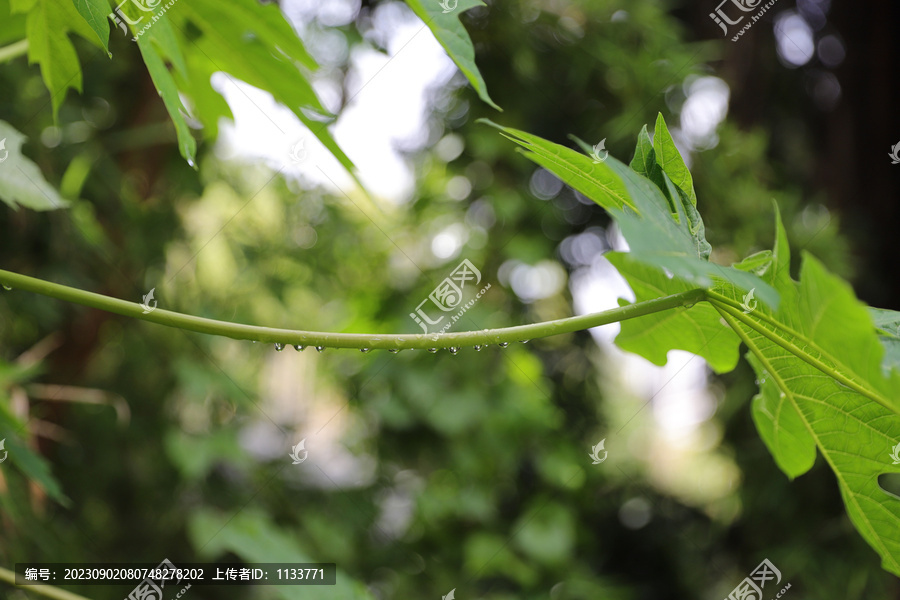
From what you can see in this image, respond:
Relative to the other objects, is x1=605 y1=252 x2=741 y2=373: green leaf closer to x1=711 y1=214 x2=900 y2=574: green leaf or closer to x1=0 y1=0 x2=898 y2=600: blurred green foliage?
x1=711 y1=214 x2=900 y2=574: green leaf

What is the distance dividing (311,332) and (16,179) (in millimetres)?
306

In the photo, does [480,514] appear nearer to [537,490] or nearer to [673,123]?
[537,490]

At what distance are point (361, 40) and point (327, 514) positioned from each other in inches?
34.2

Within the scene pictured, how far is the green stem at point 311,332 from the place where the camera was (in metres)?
0.25

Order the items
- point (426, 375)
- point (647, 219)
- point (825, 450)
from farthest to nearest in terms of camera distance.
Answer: point (426, 375), point (825, 450), point (647, 219)

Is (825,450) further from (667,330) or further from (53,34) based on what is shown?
(53,34)

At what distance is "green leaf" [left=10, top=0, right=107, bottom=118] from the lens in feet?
1.16

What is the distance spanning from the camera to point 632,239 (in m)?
0.21

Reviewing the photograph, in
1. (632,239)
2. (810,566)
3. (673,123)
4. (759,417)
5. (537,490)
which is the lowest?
(810,566)

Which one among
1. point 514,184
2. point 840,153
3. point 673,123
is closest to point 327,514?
point 514,184

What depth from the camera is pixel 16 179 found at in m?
0.41

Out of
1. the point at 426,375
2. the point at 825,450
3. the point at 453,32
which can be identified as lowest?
the point at 426,375

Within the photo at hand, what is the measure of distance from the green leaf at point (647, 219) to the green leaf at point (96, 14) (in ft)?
0.63

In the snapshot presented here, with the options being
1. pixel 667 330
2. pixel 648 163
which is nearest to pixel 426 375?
pixel 667 330
